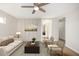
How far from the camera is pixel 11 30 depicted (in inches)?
123

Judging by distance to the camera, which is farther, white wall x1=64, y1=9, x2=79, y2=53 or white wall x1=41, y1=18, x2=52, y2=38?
white wall x1=64, y1=9, x2=79, y2=53

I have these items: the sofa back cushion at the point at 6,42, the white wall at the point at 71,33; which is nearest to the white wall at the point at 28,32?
the sofa back cushion at the point at 6,42

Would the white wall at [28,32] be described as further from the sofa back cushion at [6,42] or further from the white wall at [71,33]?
the white wall at [71,33]

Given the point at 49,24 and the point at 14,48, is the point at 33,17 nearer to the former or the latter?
the point at 49,24

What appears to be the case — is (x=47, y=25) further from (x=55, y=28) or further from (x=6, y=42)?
(x=6, y=42)

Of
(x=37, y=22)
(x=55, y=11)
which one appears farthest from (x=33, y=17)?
(x=55, y=11)

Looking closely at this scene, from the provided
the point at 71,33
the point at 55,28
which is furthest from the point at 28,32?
the point at 71,33

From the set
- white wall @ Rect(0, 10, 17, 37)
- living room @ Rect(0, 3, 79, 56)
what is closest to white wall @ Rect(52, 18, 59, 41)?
living room @ Rect(0, 3, 79, 56)

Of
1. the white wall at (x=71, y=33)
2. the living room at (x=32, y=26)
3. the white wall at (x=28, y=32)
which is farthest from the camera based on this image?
the white wall at (x=71, y=33)

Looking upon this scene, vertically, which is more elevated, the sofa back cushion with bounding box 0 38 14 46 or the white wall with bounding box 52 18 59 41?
the white wall with bounding box 52 18 59 41

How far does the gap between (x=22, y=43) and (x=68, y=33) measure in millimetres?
1566

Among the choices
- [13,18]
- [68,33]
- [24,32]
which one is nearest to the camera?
[13,18]

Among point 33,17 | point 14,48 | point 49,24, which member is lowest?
point 14,48

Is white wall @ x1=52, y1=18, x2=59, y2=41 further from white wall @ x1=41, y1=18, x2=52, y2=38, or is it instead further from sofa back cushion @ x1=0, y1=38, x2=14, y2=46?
sofa back cushion @ x1=0, y1=38, x2=14, y2=46
